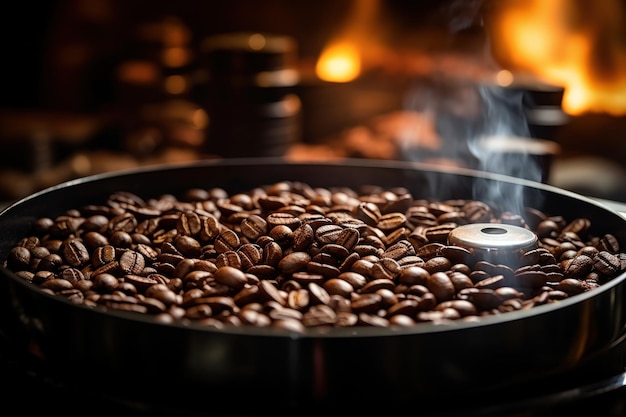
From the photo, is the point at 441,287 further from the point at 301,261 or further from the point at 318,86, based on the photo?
the point at 318,86

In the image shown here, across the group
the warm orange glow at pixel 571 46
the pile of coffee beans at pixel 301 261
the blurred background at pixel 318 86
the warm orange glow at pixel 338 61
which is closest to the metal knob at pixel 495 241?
the pile of coffee beans at pixel 301 261

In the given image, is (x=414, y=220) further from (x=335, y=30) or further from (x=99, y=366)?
(x=335, y=30)

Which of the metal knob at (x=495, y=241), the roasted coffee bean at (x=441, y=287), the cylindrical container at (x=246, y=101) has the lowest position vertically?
the roasted coffee bean at (x=441, y=287)

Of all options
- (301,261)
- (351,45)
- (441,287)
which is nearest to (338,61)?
(351,45)

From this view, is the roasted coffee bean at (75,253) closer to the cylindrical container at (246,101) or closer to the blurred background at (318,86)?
the blurred background at (318,86)

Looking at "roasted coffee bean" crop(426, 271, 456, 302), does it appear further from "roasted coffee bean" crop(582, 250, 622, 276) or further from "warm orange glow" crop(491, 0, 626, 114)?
"warm orange glow" crop(491, 0, 626, 114)
